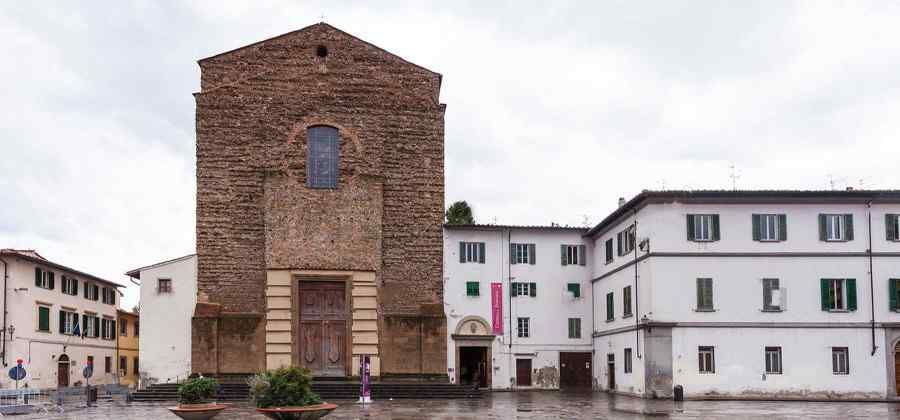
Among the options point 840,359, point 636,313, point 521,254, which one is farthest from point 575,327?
point 840,359

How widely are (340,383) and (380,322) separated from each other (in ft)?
A: 10.9

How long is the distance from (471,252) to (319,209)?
1058 cm

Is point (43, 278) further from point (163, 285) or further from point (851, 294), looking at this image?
point (851, 294)

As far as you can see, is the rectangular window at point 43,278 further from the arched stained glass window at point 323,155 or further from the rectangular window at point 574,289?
the rectangular window at point 574,289

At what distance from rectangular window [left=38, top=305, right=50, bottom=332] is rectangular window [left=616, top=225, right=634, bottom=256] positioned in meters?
30.9

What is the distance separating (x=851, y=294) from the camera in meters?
37.6

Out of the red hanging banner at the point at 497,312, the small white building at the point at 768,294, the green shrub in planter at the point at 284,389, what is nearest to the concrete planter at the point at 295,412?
the green shrub in planter at the point at 284,389

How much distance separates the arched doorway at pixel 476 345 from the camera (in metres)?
46.4

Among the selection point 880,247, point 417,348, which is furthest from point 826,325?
point 417,348

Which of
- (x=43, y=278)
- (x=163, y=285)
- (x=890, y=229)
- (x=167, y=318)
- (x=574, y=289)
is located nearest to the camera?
(x=890, y=229)

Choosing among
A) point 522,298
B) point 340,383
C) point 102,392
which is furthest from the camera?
point 522,298

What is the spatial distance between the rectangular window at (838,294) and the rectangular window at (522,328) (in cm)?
1471

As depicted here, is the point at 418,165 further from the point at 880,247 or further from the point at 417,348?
the point at 880,247

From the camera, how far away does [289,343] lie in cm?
3803
